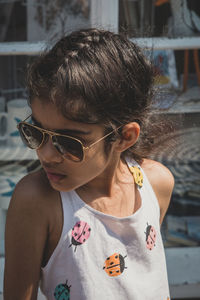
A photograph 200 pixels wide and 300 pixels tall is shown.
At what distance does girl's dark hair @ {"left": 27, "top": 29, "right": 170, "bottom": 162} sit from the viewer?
0.95 m

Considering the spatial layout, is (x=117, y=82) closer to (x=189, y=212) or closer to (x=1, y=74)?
(x=1, y=74)

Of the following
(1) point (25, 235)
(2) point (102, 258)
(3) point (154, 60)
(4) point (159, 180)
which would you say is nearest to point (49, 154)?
(1) point (25, 235)

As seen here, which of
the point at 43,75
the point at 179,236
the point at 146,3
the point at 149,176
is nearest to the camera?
the point at 43,75

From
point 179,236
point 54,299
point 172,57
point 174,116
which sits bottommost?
point 179,236

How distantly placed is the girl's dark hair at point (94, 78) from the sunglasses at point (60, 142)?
55 mm

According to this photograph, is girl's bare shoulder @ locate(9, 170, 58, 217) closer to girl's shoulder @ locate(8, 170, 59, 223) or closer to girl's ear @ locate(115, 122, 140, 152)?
girl's shoulder @ locate(8, 170, 59, 223)

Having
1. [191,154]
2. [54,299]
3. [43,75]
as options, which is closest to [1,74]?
[191,154]

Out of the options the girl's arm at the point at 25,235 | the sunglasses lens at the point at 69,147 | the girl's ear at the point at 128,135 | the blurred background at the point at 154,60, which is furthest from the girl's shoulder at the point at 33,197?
the blurred background at the point at 154,60

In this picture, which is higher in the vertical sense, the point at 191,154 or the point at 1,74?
the point at 1,74

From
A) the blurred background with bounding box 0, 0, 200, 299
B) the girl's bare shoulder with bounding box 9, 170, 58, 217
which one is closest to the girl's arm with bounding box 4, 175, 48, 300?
the girl's bare shoulder with bounding box 9, 170, 58, 217

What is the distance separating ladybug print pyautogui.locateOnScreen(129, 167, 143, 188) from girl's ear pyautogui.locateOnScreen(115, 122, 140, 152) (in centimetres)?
15

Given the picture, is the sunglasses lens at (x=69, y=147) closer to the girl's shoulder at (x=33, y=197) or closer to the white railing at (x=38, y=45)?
the girl's shoulder at (x=33, y=197)

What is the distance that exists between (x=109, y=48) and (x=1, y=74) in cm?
135

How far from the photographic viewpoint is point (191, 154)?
2.37m
